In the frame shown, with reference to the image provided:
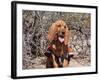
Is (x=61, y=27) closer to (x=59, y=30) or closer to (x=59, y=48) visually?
(x=59, y=30)

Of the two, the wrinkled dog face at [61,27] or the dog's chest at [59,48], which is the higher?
the wrinkled dog face at [61,27]

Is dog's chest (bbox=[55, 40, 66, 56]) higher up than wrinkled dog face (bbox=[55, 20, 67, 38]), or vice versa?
wrinkled dog face (bbox=[55, 20, 67, 38])

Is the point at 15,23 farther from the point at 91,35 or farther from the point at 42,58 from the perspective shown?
the point at 91,35

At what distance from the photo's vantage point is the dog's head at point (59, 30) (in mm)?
1977

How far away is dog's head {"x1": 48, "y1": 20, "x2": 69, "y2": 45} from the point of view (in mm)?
1977

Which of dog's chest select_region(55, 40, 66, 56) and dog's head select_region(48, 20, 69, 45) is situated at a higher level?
dog's head select_region(48, 20, 69, 45)

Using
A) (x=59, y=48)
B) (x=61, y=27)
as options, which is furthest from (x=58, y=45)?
(x=61, y=27)

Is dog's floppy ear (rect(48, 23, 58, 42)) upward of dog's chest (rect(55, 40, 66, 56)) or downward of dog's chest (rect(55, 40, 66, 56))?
upward

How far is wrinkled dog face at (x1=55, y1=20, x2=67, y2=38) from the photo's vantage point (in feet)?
6.57

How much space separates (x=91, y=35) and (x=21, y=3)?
691 millimetres

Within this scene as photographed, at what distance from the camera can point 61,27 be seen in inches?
79.3

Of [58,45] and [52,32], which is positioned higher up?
[52,32]

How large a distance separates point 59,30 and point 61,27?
0.10 feet
